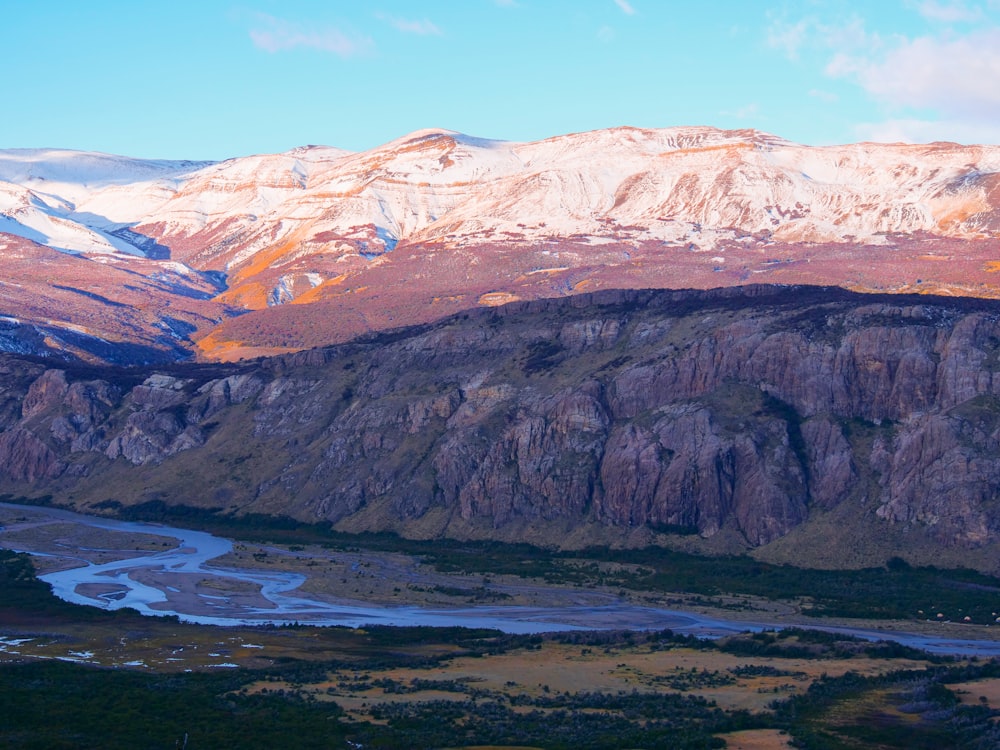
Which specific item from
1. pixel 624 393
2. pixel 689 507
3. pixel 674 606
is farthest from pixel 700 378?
pixel 674 606

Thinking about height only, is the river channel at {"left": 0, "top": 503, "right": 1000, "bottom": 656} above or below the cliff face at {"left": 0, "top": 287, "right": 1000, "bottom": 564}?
below

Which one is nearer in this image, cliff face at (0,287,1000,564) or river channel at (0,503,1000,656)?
river channel at (0,503,1000,656)

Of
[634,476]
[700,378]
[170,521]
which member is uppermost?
Result: [700,378]

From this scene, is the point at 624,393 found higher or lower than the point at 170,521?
higher

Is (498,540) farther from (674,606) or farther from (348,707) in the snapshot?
(348,707)

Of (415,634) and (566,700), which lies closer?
(566,700)
